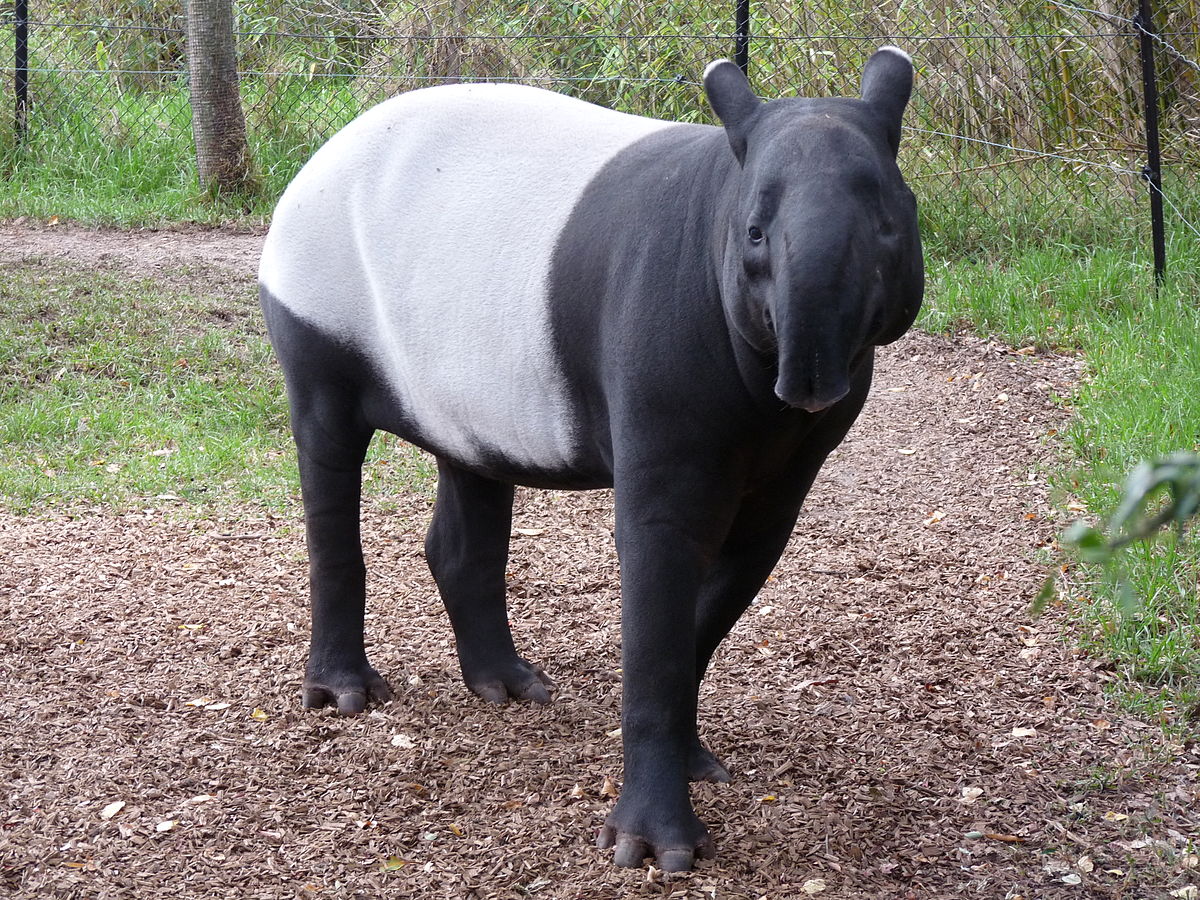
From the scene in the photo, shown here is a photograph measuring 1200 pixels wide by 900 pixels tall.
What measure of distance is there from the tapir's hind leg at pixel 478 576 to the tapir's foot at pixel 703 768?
64cm

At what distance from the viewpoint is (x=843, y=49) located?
8.52m

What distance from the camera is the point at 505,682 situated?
13.1 feet

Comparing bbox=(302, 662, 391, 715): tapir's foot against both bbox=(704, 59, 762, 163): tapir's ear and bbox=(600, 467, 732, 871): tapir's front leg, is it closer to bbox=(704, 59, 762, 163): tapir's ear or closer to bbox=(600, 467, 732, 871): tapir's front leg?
bbox=(600, 467, 732, 871): tapir's front leg

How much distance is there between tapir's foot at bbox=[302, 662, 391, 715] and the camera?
12.8 feet

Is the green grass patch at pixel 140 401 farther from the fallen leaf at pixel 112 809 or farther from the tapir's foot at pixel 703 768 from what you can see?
the tapir's foot at pixel 703 768

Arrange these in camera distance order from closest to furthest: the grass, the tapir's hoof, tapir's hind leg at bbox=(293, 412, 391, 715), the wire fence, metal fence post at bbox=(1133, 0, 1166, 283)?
the tapir's hoof < tapir's hind leg at bbox=(293, 412, 391, 715) < the grass < metal fence post at bbox=(1133, 0, 1166, 283) < the wire fence

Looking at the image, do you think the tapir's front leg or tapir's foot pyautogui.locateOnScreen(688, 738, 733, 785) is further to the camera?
tapir's foot pyautogui.locateOnScreen(688, 738, 733, 785)

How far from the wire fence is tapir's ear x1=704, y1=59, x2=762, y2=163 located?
17.0 ft

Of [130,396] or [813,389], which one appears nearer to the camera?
[813,389]

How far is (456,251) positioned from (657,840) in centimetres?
147

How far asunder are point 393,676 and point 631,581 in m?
1.50

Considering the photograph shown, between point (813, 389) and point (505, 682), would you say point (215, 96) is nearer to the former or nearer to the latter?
point (505, 682)

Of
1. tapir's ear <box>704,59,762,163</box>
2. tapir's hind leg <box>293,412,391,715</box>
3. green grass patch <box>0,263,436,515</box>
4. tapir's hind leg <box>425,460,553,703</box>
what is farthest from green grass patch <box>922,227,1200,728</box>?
green grass patch <box>0,263,436,515</box>

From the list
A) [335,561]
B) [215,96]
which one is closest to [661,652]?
[335,561]
